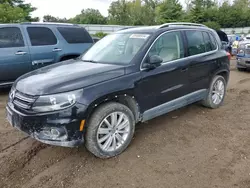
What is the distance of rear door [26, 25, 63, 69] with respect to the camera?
641 cm

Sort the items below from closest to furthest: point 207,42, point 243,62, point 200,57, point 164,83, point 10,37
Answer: point 164,83
point 200,57
point 207,42
point 10,37
point 243,62

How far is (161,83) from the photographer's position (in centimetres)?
394

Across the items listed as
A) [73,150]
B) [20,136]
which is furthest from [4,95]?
[73,150]

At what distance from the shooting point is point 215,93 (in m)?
5.35

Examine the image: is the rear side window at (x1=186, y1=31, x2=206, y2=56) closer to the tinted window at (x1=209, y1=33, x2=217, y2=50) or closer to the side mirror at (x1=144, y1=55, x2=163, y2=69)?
the tinted window at (x1=209, y1=33, x2=217, y2=50)

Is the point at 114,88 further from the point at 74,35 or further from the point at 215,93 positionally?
the point at 74,35

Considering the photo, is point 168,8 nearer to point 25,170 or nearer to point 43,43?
point 43,43

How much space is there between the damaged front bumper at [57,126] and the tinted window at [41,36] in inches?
153

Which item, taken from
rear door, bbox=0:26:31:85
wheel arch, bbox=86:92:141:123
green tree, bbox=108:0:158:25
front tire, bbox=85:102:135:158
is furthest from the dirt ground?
green tree, bbox=108:0:158:25

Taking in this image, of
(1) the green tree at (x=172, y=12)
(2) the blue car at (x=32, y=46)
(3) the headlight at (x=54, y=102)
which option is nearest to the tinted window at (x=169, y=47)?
(3) the headlight at (x=54, y=102)

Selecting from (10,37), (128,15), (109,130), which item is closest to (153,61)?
(109,130)

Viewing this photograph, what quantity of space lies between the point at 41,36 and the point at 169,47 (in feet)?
12.7

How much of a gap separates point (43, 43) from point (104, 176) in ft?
15.2

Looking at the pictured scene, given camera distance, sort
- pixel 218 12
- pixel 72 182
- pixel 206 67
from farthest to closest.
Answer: pixel 218 12
pixel 206 67
pixel 72 182
